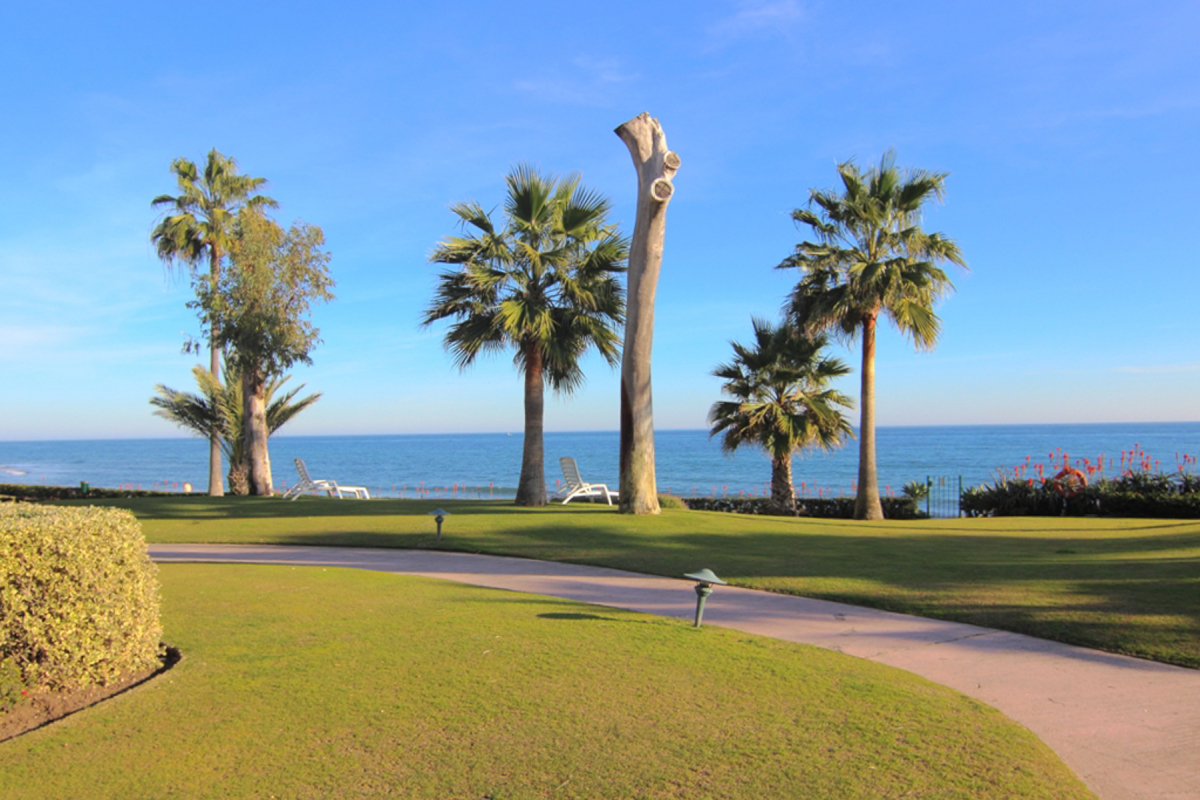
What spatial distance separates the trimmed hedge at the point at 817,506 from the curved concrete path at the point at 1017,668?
12.9 meters

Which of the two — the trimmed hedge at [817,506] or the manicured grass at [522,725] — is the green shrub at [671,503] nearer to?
the trimmed hedge at [817,506]

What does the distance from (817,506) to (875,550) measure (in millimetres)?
11524

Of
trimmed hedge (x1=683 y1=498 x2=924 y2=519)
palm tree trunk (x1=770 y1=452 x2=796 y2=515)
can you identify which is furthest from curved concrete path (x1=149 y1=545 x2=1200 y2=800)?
trimmed hedge (x1=683 y1=498 x2=924 y2=519)

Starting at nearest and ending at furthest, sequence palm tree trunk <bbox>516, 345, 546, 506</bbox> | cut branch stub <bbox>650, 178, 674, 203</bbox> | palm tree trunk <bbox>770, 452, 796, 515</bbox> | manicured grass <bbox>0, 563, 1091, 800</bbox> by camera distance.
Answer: manicured grass <bbox>0, 563, 1091, 800</bbox>, cut branch stub <bbox>650, 178, 674, 203</bbox>, palm tree trunk <bbox>516, 345, 546, 506</bbox>, palm tree trunk <bbox>770, 452, 796, 515</bbox>

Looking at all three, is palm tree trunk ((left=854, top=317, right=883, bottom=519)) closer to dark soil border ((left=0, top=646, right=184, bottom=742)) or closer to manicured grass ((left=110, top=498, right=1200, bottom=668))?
manicured grass ((left=110, top=498, right=1200, bottom=668))

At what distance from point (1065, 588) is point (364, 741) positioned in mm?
6804

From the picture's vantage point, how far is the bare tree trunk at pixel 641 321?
48.0ft

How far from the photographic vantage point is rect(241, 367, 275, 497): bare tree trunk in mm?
22312

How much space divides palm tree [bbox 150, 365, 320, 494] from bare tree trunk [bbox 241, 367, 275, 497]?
50.4 inches

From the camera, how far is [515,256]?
54.6ft

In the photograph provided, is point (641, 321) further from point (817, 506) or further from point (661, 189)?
point (817, 506)

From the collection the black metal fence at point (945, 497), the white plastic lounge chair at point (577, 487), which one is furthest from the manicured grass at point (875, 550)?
the black metal fence at point (945, 497)

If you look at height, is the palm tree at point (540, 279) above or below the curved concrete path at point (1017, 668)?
above

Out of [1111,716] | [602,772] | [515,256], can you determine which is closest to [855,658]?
[1111,716]
